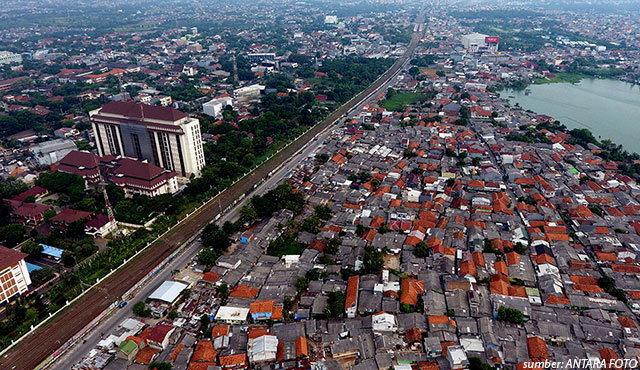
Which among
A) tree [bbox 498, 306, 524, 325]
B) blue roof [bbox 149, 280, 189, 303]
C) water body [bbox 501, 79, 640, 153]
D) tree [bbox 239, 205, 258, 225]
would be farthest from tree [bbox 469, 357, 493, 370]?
water body [bbox 501, 79, 640, 153]

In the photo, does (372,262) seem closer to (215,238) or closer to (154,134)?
(215,238)

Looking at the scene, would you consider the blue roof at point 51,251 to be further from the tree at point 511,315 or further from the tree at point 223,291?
the tree at point 511,315

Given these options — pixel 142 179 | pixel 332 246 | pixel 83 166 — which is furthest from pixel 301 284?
pixel 83 166

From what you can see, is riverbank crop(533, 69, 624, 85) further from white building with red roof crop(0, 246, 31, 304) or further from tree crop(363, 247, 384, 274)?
white building with red roof crop(0, 246, 31, 304)

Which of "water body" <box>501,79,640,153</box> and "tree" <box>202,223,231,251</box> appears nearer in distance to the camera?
"tree" <box>202,223,231,251</box>

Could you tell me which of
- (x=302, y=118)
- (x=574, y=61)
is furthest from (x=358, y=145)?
(x=574, y=61)

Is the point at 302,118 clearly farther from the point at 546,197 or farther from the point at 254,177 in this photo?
the point at 546,197

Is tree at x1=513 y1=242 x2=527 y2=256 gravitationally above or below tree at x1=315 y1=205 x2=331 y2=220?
below
